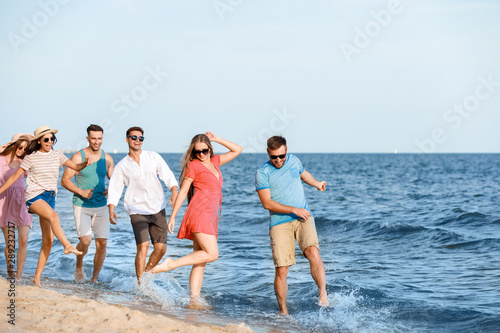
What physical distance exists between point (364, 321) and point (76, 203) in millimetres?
4075

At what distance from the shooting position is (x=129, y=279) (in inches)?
316

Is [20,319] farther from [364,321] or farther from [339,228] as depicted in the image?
[339,228]

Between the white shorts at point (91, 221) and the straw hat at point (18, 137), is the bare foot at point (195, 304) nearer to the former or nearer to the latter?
the white shorts at point (91, 221)

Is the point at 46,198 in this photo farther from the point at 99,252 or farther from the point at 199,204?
the point at 199,204

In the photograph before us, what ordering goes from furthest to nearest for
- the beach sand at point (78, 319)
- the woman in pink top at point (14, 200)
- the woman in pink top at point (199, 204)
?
1. the woman in pink top at point (14, 200)
2. the woman in pink top at point (199, 204)
3. the beach sand at point (78, 319)

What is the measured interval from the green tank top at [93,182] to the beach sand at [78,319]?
77.5 inches

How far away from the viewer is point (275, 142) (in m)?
6.04

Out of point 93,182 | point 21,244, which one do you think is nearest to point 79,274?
point 21,244

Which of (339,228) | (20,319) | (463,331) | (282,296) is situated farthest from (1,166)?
(339,228)

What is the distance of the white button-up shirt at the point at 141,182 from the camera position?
6.78 meters

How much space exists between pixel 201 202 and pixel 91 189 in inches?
81.9

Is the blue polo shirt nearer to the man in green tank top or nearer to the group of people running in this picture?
the group of people running

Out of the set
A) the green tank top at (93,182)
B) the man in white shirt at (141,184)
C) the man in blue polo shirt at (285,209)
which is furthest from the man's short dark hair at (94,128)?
the man in blue polo shirt at (285,209)

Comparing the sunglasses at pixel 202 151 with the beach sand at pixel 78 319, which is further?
the sunglasses at pixel 202 151
